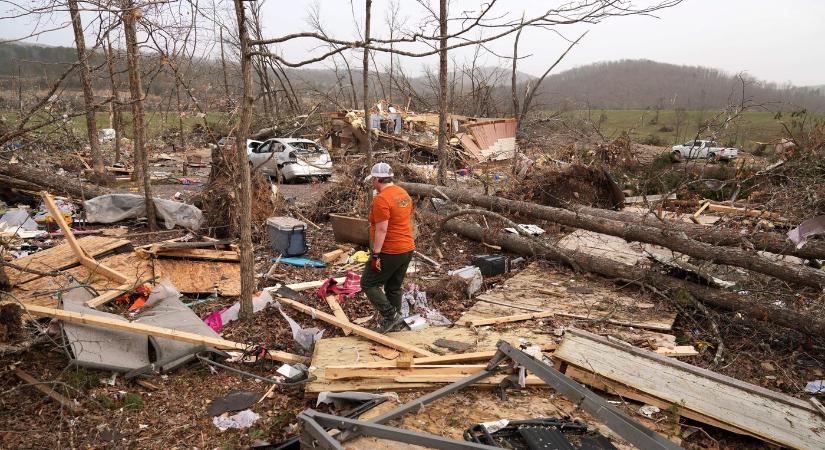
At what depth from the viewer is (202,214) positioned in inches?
383

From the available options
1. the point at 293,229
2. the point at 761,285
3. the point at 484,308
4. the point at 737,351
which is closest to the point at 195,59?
the point at 293,229

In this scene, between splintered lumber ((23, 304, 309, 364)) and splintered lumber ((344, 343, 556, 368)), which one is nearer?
splintered lumber ((23, 304, 309, 364))

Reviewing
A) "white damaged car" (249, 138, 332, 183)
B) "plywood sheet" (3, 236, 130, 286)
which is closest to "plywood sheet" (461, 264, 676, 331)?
"plywood sheet" (3, 236, 130, 286)

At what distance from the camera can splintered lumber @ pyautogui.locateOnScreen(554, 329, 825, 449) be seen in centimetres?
371

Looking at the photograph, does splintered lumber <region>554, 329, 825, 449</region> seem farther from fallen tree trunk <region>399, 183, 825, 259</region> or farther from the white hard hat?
fallen tree trunk <region>399, 183, 825, 259</region>

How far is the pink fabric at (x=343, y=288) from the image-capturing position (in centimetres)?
685

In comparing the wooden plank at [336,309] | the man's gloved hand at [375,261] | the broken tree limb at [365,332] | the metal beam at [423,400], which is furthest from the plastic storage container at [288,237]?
the metal beam at [423,400]

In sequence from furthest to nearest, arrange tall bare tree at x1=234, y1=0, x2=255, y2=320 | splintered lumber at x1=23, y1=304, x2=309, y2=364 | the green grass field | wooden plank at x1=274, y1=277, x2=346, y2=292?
1. the green grass field
2. wooden plank at x1=274, y1=277, x2=346, y2=292
3. tall bare tree at x1=234, y1=0, x2=255, y2=320
4. splintered lumber at x1=23, y1=304, x2=309, y2=364

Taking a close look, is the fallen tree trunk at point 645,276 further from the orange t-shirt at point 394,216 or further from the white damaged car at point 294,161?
the white damaged car at point 294,161

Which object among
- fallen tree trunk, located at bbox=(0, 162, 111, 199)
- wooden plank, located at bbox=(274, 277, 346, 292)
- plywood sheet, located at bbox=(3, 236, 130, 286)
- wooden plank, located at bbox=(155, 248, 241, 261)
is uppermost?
fallen tree trunk, located at bbox=(0, 162, 111, 199)

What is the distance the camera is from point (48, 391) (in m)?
4.08

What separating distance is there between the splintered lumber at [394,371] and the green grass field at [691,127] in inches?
290

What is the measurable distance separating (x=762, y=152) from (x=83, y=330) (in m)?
26.1

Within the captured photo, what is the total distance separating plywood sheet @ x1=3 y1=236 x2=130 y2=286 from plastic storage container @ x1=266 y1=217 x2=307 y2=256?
2.30 metres
